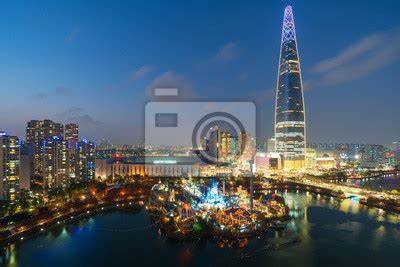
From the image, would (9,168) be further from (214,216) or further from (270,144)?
(270,144)

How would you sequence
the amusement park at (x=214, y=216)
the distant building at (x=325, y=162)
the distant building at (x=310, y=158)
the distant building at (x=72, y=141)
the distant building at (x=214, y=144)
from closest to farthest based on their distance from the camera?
the amusement park at (x=214, y=216), the distant building at (x=72, y=141), the distant building at (x=214, y=144), the distant building at (x=310, y=158), the distant building at (x=325, y=162)

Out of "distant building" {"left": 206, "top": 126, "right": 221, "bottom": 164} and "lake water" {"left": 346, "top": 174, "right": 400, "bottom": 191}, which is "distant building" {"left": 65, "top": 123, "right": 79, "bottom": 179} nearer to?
"distant building" {"left": 206, "top": 126, "right": 221, "bottom": 164}

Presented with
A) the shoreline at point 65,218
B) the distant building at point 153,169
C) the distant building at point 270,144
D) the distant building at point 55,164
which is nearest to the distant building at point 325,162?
the distant building at point 270,144

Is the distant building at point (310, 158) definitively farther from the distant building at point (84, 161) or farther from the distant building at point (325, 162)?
the distant building at point (84, 161)

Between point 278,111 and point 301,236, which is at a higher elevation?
point 278,111

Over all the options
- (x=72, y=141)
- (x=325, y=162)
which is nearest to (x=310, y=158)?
(x=325, y=162)

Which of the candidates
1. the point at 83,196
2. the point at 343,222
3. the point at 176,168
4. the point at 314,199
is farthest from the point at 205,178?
the point at 343,222

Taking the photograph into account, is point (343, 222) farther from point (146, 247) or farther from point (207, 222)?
point (146, 247)
